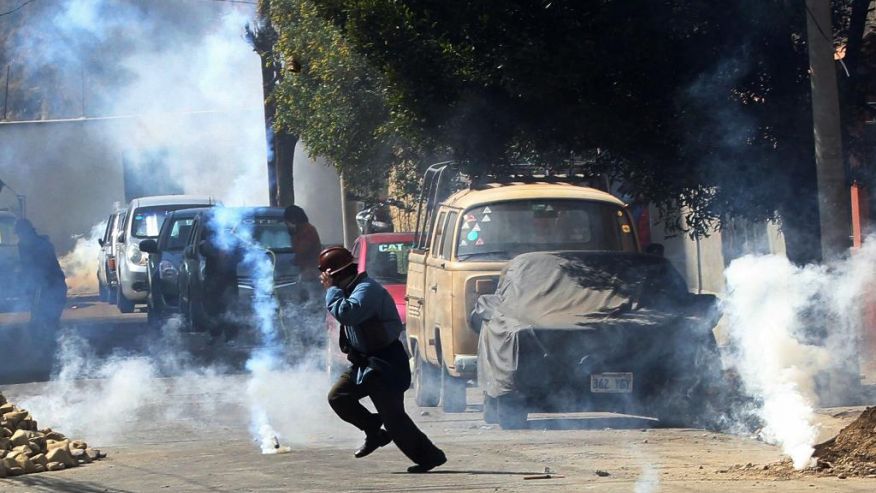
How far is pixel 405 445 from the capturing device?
8.88 metres

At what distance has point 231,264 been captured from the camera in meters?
19.1

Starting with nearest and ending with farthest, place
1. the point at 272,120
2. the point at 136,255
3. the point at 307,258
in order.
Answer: the point at 307,258 → the point at 136,255 → the point at 272,120

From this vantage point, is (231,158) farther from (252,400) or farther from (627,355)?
(627,355)

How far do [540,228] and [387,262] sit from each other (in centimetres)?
354

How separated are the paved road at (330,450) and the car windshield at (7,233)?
19.2ft

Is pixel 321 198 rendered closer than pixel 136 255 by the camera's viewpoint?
No

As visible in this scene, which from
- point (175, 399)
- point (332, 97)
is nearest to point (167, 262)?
point (332, 97)

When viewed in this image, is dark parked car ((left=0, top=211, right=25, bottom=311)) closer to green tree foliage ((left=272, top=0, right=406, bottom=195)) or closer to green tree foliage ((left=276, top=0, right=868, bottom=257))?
green tree foliage ((left=272, top=0, right=406, bottom=195))

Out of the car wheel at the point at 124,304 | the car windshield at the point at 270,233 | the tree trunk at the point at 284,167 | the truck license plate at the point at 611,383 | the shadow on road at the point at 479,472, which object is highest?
the tree trunk at the point at 284,167

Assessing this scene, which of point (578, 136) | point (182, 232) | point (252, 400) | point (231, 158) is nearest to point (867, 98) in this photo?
point (578, 136)

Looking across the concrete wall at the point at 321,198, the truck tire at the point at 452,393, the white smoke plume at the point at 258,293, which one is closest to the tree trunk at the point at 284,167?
the white smoke plume at the point at 258,293

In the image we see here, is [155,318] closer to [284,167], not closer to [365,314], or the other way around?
[284,167]

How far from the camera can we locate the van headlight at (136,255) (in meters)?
26.0

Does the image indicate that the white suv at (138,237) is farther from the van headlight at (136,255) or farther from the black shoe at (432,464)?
the black shoe at (432,464)
